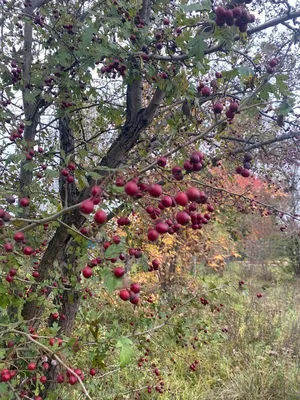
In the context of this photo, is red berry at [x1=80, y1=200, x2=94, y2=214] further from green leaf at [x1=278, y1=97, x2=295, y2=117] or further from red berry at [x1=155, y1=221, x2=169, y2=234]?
green leaf at [x1=278, y1=97, x2=295, y2=117]

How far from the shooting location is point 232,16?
4.02ft

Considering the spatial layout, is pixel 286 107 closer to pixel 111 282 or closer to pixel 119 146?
pixel 111 282

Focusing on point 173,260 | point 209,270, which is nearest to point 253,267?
point 209,270

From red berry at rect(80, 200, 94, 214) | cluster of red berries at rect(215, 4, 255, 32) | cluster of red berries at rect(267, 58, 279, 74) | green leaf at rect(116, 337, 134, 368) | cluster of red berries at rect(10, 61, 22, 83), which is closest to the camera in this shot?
red berry at rect(80, 200, 94, 214)

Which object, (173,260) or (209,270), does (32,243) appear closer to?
(173,260)

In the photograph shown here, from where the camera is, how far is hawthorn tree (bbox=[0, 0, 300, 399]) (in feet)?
3.54

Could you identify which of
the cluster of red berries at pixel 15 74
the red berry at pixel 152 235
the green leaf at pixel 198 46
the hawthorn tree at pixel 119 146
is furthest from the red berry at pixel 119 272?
the cluster of red berries at pixel 15 74

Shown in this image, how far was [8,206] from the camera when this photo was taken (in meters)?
1.67

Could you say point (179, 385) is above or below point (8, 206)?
below

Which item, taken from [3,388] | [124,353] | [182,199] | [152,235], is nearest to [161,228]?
[152,235]

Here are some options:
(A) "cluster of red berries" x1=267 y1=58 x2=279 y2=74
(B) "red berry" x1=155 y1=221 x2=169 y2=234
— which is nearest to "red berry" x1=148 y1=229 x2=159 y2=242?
(B) "red berry" x1=155 y1=221 x2=169 y2=234

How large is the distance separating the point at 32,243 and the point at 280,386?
308cm

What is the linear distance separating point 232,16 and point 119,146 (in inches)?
53.0

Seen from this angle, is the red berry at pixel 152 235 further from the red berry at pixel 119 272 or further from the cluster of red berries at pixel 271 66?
the cluster of red berries at pixel 271 66
